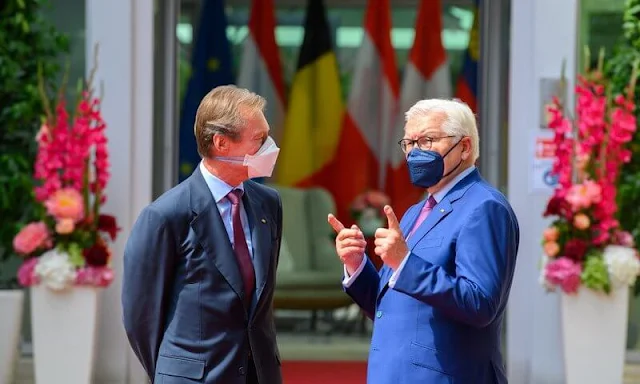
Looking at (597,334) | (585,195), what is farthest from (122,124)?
(597,334)

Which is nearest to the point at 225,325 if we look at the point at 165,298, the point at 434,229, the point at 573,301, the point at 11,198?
the point at 165,298

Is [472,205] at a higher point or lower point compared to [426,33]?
lower

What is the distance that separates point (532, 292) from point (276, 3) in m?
4.15

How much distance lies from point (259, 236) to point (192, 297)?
0.82 ft

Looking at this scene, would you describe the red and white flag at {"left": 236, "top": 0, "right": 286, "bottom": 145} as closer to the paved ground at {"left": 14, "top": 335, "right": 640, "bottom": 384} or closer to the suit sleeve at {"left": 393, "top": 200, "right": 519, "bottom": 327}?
the paved ground at {"left": 14, "top": 335, "right": 640, "bottom": 384}

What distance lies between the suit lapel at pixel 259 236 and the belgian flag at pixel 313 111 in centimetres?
604

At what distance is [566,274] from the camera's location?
5812 millimetres

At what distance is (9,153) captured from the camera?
6.51 m

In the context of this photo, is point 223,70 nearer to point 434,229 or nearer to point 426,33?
point 426,33

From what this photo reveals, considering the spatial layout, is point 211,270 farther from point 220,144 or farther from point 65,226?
point 65,226

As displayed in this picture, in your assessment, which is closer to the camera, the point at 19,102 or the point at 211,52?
the point at 19,102

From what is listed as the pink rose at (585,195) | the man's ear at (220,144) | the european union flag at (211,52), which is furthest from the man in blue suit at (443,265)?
the european union flag at (211,52)

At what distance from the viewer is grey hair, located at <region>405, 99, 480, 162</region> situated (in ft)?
9.87

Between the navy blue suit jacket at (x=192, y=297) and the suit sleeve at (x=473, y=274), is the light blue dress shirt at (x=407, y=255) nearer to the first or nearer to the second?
the suit sleeve at (x=473, y=274)
